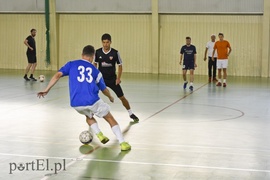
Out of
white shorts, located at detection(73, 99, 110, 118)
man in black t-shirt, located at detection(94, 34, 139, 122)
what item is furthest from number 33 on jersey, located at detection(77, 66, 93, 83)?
man in black t-shirt, located at detection(94, 34, 139, 122)

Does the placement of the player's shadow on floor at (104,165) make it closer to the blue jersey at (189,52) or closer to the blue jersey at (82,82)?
the blue jersey at (82,82)

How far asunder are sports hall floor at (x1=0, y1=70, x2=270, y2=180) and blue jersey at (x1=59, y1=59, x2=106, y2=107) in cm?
90

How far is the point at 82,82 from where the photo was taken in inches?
347

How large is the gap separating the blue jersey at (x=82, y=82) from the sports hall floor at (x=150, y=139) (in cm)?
90

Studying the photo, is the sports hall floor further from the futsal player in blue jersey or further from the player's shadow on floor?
the futsal player in blue jersey

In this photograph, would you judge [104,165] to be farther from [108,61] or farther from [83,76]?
[108,61]

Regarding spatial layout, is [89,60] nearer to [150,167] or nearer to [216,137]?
[150,167]

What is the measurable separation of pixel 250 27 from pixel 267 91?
26.0 feet

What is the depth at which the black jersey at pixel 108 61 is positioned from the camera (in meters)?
12.0

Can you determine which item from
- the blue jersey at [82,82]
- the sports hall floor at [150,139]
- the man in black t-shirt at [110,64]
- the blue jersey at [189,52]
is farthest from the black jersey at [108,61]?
the blue jersey at [189,52]

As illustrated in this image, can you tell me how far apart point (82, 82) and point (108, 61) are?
337cm

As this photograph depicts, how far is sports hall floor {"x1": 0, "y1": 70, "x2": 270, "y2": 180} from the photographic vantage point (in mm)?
7691

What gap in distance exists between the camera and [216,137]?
34.1 ft

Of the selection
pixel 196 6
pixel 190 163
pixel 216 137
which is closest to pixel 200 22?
pixel 196 6
